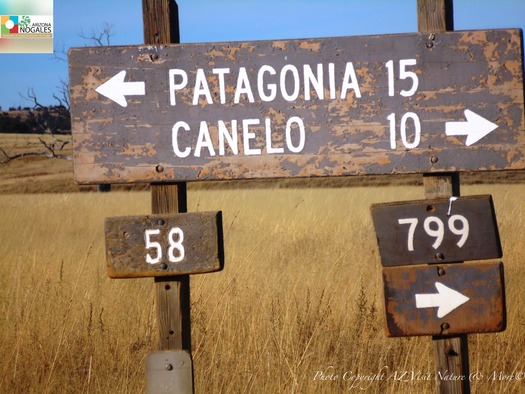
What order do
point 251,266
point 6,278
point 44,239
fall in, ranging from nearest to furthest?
point 6,278
point 251,266
point 44,239

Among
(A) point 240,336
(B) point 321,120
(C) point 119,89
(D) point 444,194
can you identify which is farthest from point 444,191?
(A) point 240,336

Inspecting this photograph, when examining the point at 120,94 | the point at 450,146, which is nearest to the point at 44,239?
the point at 120,94

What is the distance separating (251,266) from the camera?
5.59 metres

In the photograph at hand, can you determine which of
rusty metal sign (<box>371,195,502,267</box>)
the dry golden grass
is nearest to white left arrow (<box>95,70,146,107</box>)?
rusty metal sign (<box>371,195,502,267</box>)

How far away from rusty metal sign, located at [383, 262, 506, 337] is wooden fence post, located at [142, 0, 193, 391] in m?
0.85

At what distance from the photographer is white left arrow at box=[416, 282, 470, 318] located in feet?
7.71

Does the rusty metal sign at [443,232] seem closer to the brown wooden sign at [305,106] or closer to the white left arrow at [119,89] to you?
the brown wooden sign at [305,106]

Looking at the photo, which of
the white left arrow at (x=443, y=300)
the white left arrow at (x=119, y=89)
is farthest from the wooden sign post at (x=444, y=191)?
the white left arrow at (x=119, y=89)

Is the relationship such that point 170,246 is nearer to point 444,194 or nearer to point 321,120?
point 321,120

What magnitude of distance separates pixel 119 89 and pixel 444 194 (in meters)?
1.29

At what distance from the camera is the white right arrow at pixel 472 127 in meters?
2.34

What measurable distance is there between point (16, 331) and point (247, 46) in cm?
251

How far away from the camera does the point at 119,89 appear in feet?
8.05

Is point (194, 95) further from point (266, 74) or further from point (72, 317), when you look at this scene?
point (72, 317)
